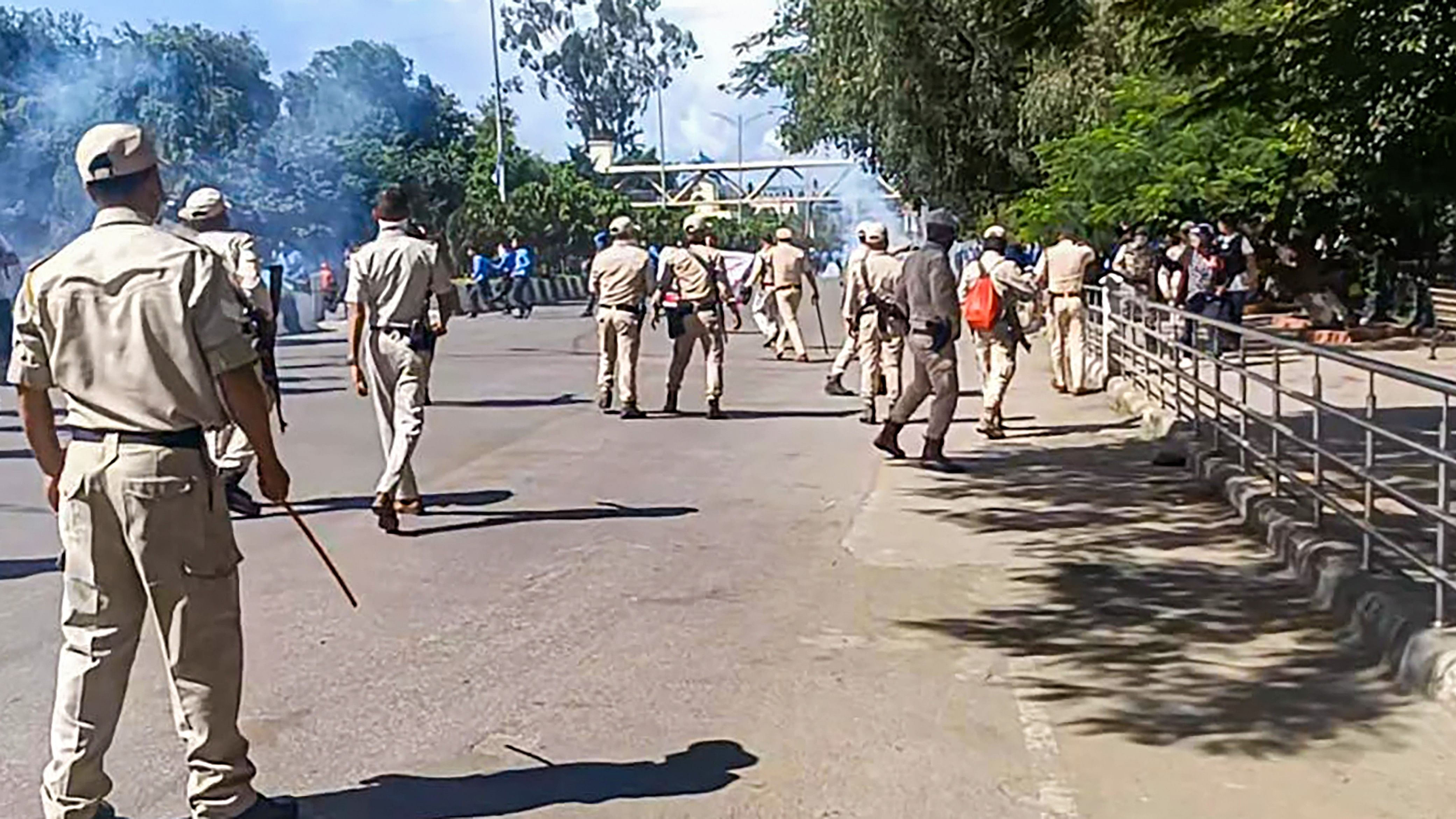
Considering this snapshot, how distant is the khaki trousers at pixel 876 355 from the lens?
51.1ft

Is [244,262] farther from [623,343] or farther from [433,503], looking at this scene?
[623,343]

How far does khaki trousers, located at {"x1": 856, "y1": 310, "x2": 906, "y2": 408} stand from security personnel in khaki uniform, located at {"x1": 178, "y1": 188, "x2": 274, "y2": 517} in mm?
6442

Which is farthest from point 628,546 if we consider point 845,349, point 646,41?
point 646,41

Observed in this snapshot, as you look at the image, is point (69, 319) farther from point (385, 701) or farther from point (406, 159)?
point (406, 159)

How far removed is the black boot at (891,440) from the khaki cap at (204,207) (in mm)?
4935

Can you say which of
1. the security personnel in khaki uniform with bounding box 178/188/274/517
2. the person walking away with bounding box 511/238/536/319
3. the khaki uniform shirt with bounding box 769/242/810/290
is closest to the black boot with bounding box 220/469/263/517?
the security personnel in khaki uniform with bounding box 178/188/274/517

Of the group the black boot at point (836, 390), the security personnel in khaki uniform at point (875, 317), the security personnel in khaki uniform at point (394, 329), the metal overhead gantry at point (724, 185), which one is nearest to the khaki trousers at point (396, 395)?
the security personnel in khaki uniform at point (394, 329)

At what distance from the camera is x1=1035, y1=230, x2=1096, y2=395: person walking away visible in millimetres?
17469

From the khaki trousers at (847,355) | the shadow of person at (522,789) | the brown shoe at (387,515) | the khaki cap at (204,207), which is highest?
the khaki cap at (204,207)

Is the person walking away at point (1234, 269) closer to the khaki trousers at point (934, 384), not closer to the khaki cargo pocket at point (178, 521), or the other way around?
the khaki trousers at point (934, 384)

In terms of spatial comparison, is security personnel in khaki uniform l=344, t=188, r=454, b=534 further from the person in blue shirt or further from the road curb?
the person in blue shirt

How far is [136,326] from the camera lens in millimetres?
4844

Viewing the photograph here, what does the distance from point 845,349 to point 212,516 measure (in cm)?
1294

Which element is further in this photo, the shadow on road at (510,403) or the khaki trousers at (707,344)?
the shadow on road at (510,403)
